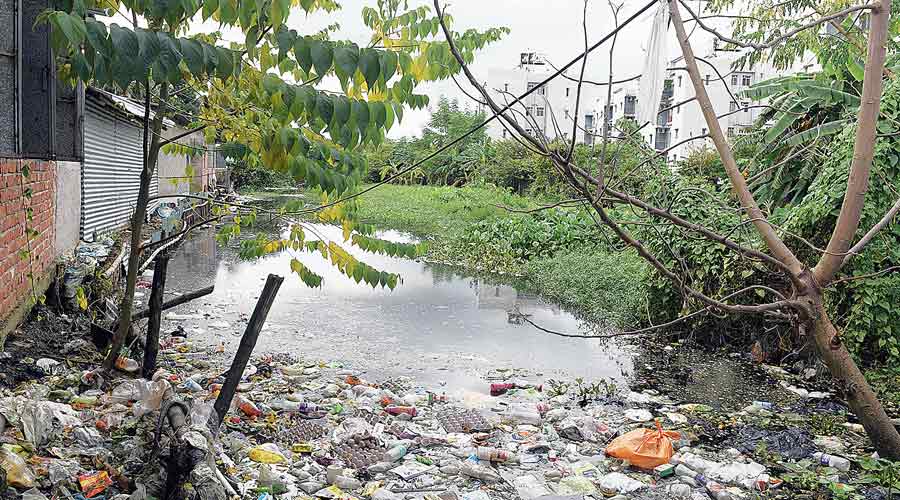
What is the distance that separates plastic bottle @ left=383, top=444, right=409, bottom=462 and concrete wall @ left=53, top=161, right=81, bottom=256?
529 cm

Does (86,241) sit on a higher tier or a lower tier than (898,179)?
lower

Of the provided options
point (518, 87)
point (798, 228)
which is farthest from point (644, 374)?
point (518, 87)

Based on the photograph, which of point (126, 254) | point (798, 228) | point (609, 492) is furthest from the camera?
point (126, 254)

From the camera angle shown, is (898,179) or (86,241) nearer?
(898,179)

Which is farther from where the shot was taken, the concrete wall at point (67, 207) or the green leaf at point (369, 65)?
the concrete wall at point (67, 207)

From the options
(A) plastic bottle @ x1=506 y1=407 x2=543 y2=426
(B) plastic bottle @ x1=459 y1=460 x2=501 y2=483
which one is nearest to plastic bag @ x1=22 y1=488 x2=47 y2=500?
(B) plastic bottle @ x1=459 y1=460 x2=501 y2=483

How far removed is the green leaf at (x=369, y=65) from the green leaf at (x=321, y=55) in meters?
0.12

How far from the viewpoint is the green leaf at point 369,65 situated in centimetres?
288

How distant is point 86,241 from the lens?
1037cm

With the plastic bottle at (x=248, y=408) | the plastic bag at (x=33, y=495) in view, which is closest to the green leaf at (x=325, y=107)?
the plastic bag at (x=33, y=495)

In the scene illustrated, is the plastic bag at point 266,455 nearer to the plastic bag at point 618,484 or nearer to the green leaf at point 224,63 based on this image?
the plastic bag at point 618,484

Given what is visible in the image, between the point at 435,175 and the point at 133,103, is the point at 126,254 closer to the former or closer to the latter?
the point at 133,103

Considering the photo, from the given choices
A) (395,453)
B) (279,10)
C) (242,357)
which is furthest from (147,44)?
(395,453)

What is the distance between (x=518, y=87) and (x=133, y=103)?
46.2 meters
